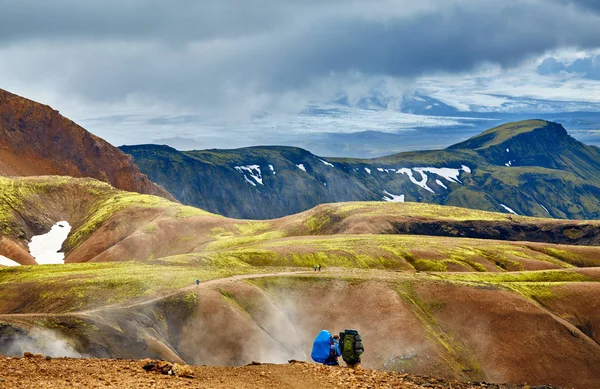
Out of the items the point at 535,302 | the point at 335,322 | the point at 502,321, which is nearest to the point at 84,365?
the point at 335,322

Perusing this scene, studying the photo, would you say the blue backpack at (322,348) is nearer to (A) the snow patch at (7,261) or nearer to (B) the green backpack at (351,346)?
(B) the green backpack at (351,346)

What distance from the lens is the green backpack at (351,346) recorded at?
37.2 meters

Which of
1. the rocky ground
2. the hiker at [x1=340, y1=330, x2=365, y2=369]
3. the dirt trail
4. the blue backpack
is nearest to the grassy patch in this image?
the dirt trail

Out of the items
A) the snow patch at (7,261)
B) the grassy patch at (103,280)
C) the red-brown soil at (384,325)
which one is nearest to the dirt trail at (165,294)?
the red-brown soil at (384,325)

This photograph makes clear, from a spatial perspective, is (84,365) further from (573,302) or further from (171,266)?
(573,302)

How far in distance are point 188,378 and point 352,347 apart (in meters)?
10.7

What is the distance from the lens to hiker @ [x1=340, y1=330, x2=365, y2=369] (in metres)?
37.2

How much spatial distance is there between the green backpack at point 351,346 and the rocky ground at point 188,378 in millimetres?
2029

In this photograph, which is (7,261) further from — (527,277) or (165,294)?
(527,277)

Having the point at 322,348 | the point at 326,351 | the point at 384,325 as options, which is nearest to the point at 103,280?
the point at 384,325

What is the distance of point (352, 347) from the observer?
122ft

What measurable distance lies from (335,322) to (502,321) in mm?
32665

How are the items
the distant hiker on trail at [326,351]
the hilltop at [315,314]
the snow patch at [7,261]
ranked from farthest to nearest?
the snow patch at [7,261]
the hilltop at [315,314]
the distant hiker on trail at [326,351]

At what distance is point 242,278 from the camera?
115312 millimetres
